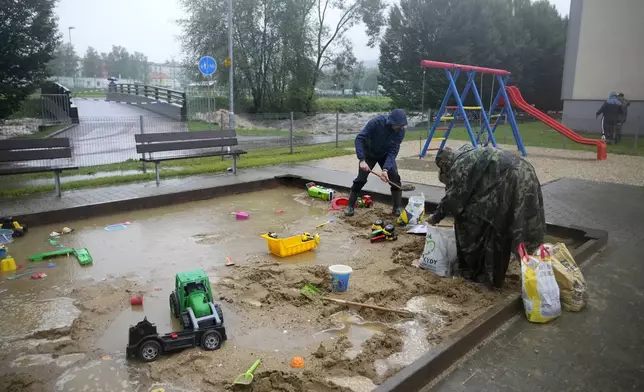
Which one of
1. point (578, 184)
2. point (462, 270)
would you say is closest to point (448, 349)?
point (462, 270)

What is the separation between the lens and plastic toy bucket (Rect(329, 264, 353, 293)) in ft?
15.9

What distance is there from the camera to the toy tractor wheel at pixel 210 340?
3779 mm

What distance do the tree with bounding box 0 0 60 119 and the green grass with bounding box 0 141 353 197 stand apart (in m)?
4.23

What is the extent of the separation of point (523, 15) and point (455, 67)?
28.3 meters

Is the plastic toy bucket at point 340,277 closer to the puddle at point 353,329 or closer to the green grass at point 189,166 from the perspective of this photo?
the puddle at point 353,329

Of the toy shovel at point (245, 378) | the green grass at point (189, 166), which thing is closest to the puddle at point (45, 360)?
the toy shovel at point (245, 378)

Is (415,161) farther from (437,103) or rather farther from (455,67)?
(437,103)

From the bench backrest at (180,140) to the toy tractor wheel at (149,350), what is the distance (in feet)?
23.5

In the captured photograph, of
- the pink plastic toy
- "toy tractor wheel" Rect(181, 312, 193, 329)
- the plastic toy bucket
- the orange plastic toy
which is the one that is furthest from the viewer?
the pink plastic toy

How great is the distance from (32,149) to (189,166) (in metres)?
3.78

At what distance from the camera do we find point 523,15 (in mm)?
37219

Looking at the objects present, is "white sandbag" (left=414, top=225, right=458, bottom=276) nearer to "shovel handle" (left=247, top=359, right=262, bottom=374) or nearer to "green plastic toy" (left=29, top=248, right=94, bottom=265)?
"shovel handle" (left=247, top=359, right=262, bottom=374)

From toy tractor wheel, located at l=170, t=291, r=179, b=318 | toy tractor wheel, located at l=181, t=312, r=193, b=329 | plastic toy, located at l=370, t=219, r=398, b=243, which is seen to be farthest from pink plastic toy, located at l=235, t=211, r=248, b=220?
toy tractor wheel, located at l=181, t=312, r=193, b=329

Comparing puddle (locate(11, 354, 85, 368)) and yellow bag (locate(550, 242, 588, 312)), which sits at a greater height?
yellow bag (locate(550, 242, 588, 312))
